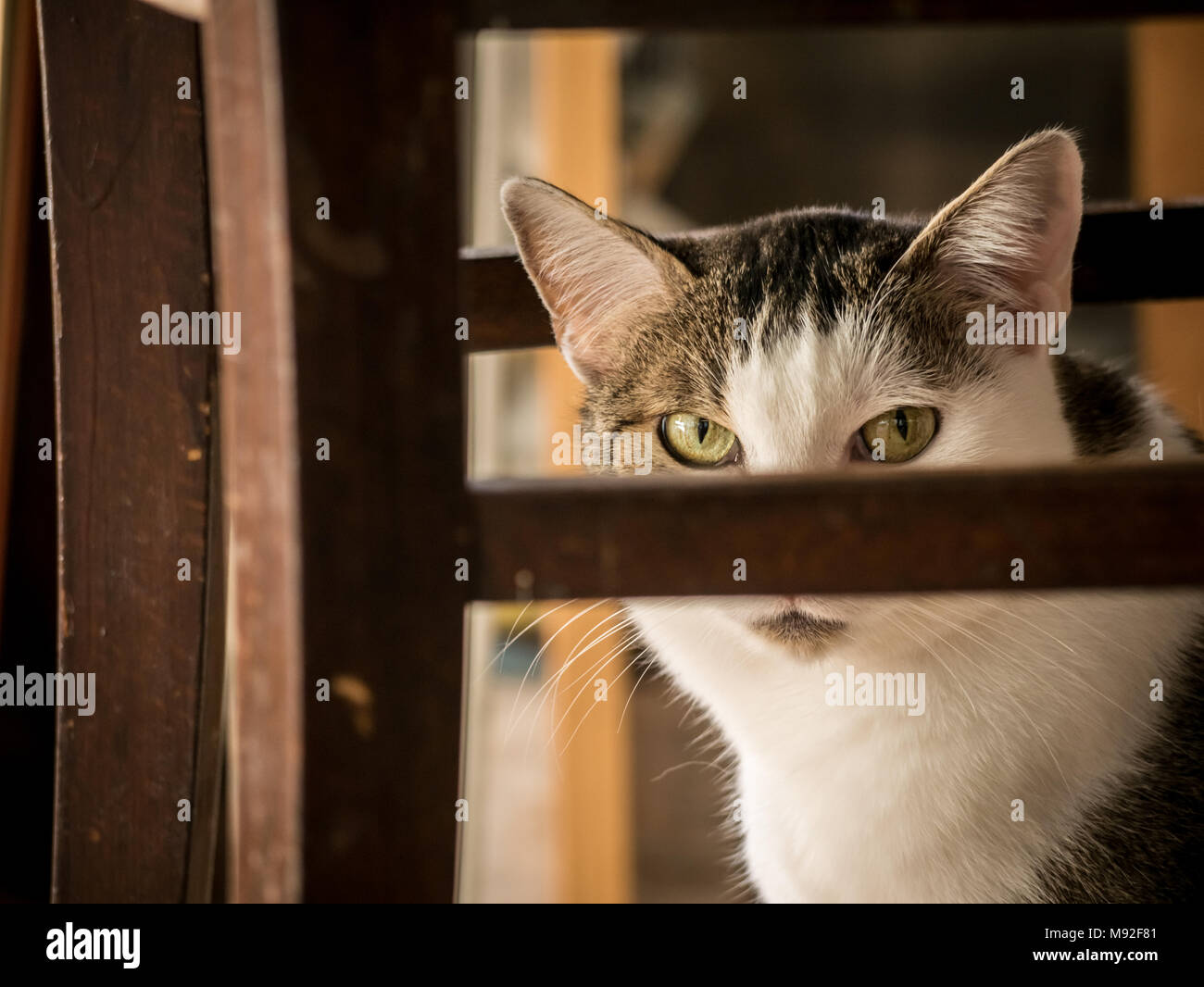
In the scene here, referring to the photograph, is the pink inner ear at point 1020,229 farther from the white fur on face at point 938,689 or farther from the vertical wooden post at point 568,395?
the vertical wooden post at point 568,395

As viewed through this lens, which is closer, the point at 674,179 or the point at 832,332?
the point at 832,332

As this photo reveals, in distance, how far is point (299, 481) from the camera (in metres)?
0.43

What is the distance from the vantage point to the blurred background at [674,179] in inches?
80.5

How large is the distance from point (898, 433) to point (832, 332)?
0.11 m

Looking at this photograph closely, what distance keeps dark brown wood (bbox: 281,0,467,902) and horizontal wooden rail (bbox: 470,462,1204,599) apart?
4 centimetres

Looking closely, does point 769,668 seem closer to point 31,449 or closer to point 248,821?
point 248,821

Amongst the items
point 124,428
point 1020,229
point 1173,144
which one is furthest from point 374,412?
point 1173,144

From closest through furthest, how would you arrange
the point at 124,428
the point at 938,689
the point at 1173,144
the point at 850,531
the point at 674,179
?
the point at 850,531 < the point at 124,428 < the point at 938,689 < the point at 1173,144 < the point at 674,179

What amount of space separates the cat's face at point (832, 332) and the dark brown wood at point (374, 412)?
421mm

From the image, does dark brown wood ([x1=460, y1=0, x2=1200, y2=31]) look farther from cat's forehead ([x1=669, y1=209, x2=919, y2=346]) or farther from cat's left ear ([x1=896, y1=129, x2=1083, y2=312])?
cat's forehead ([x1=669, y1=209, x2=919, y2=346])

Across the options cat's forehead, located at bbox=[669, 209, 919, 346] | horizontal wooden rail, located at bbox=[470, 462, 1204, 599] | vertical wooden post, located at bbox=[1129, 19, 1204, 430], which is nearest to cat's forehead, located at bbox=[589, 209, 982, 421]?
cat's forehead, located at bbox=[669, 209, 919, 346]

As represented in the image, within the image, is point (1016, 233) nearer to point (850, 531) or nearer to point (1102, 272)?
point (1102, 272)

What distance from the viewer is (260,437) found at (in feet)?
1.46

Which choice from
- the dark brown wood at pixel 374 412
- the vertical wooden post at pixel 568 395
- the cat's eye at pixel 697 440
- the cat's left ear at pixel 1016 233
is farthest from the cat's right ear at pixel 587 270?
the vertical wooden post at pixel 568 395
